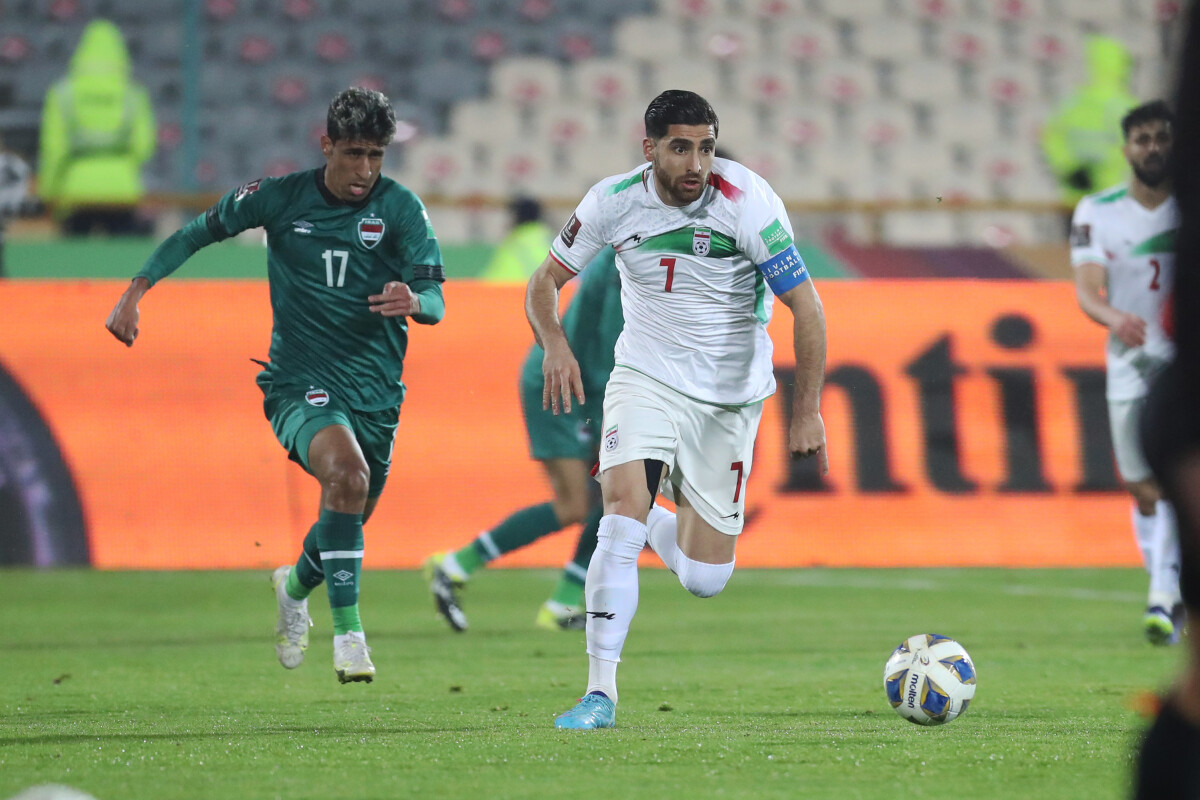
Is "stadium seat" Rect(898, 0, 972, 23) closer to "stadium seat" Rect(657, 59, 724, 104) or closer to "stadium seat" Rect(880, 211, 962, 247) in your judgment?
A: "stadium seat" Rect(657, 59, 724, 104)

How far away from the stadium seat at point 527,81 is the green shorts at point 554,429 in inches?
395

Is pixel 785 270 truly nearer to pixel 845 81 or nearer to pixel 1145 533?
pixel 1145 533

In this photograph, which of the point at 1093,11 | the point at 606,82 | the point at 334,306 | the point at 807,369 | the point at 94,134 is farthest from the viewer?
the point at 1093,11

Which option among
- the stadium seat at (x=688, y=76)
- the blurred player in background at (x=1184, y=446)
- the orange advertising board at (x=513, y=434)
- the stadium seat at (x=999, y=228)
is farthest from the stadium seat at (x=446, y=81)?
the blurred player in background at (x=1184, y=446)

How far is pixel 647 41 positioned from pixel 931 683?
46.3 ft

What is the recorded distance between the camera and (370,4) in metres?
18.2

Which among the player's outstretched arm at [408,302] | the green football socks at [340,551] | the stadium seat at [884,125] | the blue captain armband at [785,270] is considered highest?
the blue captain armband at [785,270]

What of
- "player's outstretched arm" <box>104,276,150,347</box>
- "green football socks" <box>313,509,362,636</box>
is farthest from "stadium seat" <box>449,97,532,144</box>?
"green football socks" <box>313,509,362,636</box>

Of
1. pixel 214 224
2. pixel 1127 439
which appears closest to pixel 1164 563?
pixel 1127 439

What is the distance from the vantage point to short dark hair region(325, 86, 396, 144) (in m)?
6.04

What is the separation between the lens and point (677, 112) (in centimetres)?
521

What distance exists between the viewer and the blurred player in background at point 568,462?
26.6ft

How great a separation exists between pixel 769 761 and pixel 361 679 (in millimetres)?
1905

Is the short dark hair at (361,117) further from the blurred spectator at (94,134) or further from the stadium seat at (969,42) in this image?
the stadium seat at (969,42)
